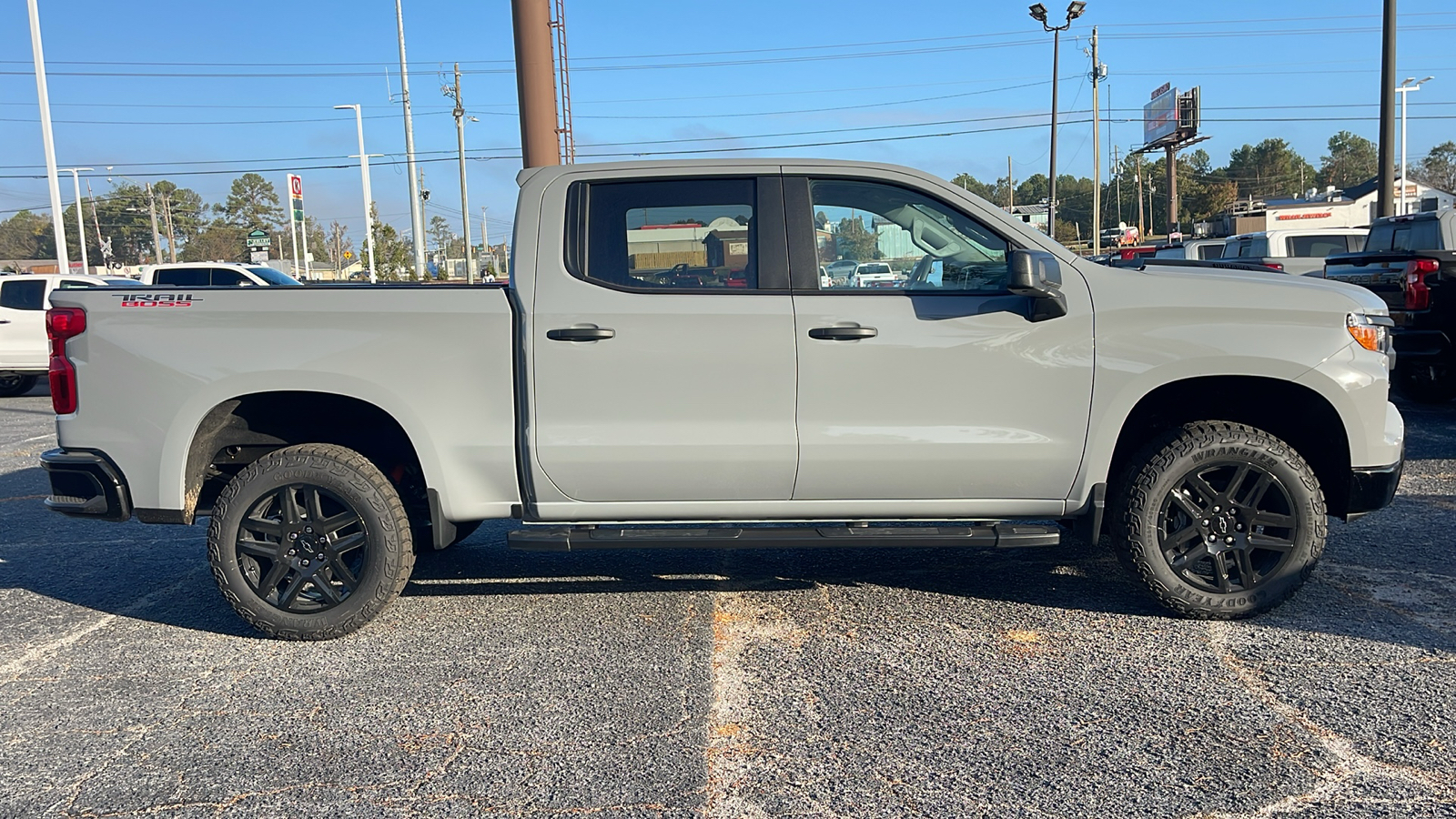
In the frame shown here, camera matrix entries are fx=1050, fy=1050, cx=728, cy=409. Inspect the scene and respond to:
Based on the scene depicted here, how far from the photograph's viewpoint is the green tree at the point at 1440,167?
99.8m

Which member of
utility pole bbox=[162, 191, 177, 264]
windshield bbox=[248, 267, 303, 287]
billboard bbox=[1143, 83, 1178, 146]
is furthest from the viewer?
utility pole bbox=[162, 191, 177, 264]

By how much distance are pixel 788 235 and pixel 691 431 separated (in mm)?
906

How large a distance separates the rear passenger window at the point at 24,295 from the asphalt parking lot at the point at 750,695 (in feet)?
35.9

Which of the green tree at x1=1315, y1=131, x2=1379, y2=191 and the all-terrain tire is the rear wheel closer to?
the all-terrain tire

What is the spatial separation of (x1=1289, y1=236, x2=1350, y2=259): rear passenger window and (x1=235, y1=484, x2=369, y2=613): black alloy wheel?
17526mm

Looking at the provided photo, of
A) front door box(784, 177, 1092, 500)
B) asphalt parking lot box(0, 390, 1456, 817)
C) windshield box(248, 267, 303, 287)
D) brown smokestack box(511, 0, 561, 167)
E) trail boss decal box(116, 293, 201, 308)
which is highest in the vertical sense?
brown smokestack box(511, 0, 561, 167)

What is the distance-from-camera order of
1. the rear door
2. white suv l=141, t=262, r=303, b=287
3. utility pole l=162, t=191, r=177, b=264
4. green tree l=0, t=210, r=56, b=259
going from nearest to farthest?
the rear door, white suv l=141, t=262, r=303, b=287, utility pole l=162, t=191, r=177, b=264, green tree l=0, t=210, r=56, b=259

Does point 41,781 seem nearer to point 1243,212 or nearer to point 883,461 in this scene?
point 883,461

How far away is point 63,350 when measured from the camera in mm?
4352

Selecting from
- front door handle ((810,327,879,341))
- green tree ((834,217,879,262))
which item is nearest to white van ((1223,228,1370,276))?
green tree ((834,217,879,262))

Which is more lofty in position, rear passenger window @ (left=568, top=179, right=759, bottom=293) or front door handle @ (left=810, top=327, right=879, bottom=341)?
rear passenger window @ (left=568, top=179, right=759, bottom=293)

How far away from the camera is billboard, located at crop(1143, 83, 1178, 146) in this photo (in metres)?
72.1

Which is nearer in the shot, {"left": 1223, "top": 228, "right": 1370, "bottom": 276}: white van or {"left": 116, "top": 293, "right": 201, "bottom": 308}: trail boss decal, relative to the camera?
{"left": 116, "top": 293, "right": 201, "bottom": 308}: trail boss decal

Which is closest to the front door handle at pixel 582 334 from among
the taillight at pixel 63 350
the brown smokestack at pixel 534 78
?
the taillight at pixel 63 350
